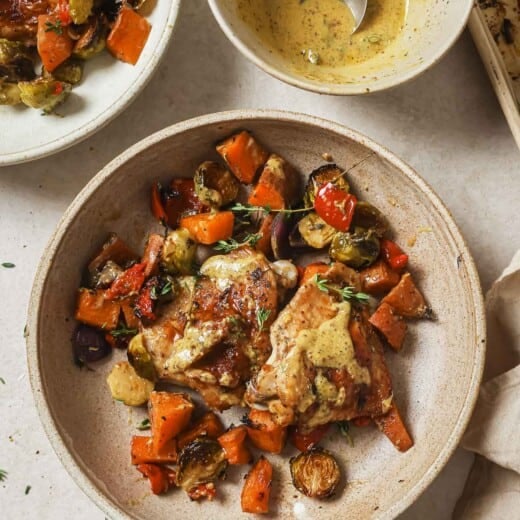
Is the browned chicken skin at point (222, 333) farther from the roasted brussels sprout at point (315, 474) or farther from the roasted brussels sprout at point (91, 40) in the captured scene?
the roasted brussels sprout at point (91, 40)

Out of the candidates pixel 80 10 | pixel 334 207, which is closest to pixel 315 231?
pixel 334 207

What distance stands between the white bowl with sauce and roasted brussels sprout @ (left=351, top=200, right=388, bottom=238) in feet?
1.76

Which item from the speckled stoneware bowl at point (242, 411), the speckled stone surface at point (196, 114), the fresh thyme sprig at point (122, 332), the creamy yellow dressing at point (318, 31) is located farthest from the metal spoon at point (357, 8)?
the fresh thyme sprig at point (122, 332)

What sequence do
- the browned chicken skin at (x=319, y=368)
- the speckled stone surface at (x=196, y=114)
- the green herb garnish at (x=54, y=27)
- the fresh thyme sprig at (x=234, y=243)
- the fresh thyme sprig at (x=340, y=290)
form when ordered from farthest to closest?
the speckled stone surface at (x=196, y=114), the green herb garnish at (x=54, y=27), the fresh thyme sprig at (x=234, y=243), the fresh thyme sprig at (x=340, y=290), the browned chicken skin at (x=319, y=368)

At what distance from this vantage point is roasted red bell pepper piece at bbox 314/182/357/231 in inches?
131

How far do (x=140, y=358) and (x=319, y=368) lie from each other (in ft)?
2.52

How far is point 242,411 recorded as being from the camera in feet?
11.3

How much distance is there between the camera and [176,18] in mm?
3402

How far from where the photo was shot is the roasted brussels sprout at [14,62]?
11.4 ft

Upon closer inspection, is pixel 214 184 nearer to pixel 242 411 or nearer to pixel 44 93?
pixel 44 93

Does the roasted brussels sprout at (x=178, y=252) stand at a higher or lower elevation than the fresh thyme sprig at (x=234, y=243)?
lower

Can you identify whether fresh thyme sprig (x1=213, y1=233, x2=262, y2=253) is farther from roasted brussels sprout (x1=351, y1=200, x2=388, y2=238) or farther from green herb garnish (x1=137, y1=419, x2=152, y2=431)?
green herb garnish (x1=137, y1=419, x2=152, y2=431)

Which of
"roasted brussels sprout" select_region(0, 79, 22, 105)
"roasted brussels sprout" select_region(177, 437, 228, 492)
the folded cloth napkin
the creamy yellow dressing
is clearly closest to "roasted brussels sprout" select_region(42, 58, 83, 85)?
"roasted brussels sprout" select_region(0, 79, 22, 105)

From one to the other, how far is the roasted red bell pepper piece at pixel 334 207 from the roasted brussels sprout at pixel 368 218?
4 cm
